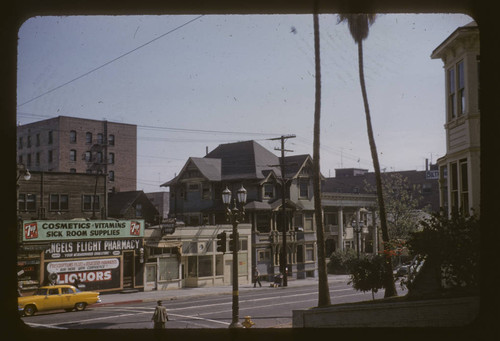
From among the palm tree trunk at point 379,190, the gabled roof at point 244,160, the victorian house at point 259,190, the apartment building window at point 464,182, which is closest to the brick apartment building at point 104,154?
the victorian house at point 259,190

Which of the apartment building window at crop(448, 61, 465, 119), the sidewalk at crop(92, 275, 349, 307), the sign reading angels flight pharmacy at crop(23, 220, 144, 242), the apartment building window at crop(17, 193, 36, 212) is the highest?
the apartment building window at crop(448, 61, 465, 119)

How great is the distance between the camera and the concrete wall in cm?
401

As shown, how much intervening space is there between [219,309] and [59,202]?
695 cm

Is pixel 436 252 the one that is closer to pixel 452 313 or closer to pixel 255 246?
pixel 452 313

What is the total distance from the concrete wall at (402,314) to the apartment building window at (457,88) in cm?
355

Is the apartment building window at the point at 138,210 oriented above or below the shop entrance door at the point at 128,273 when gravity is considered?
above

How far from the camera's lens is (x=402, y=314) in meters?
5.74

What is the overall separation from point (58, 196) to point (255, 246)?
30.8 feet

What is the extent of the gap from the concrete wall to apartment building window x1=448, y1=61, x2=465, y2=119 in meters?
3.55

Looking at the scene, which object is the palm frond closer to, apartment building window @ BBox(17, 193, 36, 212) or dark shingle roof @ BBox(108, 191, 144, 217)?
apartment building window @ BBox(17, 193, 36, 212)

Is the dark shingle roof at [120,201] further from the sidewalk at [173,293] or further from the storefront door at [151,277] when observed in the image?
the sidewalk at [173,293]

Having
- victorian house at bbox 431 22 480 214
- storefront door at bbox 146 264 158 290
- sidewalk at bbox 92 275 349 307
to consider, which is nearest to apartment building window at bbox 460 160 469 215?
victorian house at bbox 431 22 480 214

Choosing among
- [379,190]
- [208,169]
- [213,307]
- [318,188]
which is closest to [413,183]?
[318,188]

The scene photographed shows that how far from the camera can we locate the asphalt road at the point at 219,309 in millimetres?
11859
